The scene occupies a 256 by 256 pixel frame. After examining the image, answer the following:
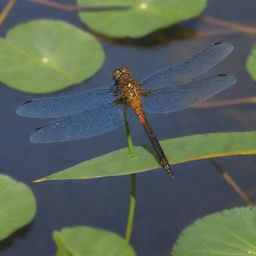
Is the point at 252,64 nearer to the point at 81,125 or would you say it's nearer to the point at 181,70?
the point at 181,70

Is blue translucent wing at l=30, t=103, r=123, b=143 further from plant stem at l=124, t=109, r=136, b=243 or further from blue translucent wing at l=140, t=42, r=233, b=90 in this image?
blue translucent wing at l=140, t=42, r=233, b=90

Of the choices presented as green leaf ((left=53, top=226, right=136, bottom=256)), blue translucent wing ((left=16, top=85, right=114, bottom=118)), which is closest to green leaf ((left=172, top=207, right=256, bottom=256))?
green leaf ((left=53, top=226, right=136, bottom=256))

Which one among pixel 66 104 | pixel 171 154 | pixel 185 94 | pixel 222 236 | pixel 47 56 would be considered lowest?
pixel 222 236

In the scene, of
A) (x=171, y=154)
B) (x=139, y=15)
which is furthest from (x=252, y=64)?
(x=171, y=154)

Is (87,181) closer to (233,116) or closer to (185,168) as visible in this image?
(185,168)

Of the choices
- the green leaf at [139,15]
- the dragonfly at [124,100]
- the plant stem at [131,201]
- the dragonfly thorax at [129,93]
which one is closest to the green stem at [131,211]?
the plant stem at [131,201]

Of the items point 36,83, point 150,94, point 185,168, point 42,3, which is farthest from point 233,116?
point 42,3

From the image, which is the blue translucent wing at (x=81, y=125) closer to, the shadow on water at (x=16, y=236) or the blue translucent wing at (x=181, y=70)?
the blue translucent wing at (x=181, y=70)
